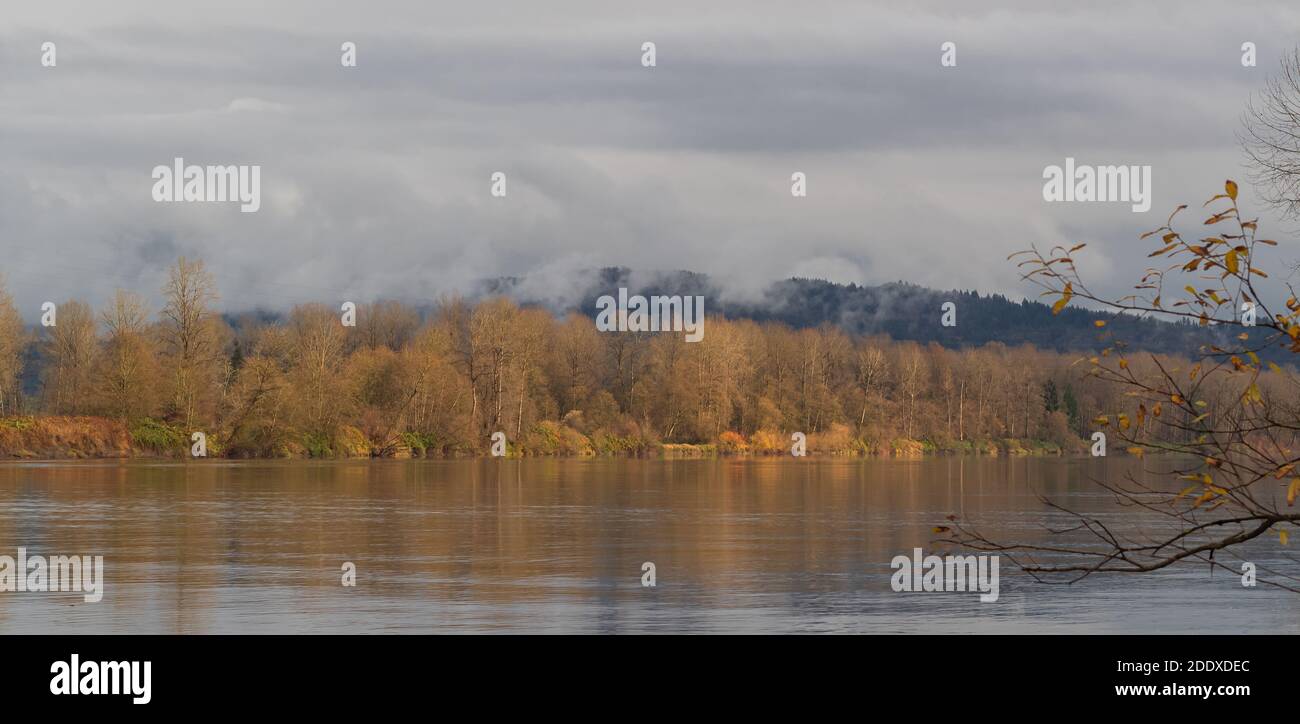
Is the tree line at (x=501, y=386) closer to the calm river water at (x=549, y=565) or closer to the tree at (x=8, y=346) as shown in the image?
the tree at (x=8, y=346)

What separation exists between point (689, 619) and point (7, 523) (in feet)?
61.7

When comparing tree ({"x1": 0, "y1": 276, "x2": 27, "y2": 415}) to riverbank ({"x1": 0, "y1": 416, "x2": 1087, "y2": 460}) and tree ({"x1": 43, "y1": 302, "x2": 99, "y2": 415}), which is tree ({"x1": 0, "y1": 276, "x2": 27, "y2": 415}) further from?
riverbank ({"x1": 0, "y1": 416, "x2": 1087, "y2": 460})

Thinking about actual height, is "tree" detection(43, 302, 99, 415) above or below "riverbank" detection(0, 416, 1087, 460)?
above

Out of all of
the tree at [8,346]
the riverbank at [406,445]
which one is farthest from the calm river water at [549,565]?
the tree at [8,346]

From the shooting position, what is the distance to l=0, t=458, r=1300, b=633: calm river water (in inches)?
619

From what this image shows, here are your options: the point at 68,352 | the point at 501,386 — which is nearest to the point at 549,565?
the point at 501,386

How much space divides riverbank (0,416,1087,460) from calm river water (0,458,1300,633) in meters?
30.2

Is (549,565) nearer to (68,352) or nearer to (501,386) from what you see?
(501,386)

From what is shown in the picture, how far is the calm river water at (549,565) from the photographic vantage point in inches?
619

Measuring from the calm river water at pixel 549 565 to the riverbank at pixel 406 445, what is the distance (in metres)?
30.2

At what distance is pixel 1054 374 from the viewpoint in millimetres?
143875

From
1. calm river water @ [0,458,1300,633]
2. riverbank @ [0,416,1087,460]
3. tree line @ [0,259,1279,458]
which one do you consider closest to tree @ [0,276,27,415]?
tree line @ [0,259,1279,458]

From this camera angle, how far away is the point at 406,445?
83812 millimetres

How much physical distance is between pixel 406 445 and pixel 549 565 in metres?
63.9
